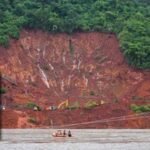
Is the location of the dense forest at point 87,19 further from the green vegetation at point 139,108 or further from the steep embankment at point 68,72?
the green vegetation at point 139,108

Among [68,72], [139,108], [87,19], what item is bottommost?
[139,108]

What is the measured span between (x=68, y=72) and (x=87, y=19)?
14444 millimetres

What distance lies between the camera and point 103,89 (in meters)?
115

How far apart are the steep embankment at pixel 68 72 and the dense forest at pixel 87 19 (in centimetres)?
184

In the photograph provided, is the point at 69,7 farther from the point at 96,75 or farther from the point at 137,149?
the point at 137,149

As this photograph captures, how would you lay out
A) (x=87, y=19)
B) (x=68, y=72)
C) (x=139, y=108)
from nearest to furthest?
(x=139, y=108) < (x=68, y=72) < (x=87, y=19)

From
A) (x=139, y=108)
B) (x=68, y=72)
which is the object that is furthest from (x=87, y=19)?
(x=139, y=108)

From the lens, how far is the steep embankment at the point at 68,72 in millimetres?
109250

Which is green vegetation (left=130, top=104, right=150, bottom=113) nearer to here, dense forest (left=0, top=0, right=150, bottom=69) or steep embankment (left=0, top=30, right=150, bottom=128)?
steep embankment (left=0, top=30, right=150, bottom=128)

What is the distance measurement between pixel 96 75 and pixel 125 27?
12.5m

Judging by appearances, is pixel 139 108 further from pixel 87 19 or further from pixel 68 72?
pixel 87 19

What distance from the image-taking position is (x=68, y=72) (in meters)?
119

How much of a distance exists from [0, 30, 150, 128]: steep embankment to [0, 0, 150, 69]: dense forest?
1840 mm

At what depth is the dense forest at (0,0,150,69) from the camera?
117m
